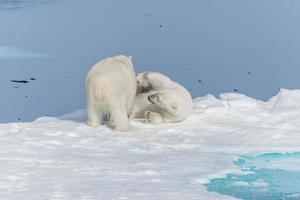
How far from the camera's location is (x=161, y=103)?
22.0 feet

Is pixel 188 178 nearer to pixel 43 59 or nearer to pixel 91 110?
pixel 91 110

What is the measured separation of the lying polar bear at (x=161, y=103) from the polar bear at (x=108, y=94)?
25 centimetres

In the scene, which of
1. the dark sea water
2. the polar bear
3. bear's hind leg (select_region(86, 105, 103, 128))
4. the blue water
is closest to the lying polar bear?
the polar bear

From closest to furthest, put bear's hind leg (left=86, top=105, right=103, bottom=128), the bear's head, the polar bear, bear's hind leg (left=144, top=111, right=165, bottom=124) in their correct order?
the polar bear < bear's hind leg (left=86, top=105, right=103, bottom=128) < bear's hind leg (left=144, top=111, right=165, bottom=124) < the bear's head

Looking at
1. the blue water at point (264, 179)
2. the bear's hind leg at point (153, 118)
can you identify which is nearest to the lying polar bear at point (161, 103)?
the bear's hind leg at point (153, 118)

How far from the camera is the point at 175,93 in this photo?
6.77 m

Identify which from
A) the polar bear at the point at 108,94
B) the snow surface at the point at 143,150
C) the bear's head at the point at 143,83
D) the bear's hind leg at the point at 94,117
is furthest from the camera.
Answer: the bear's head at the point at 143,83

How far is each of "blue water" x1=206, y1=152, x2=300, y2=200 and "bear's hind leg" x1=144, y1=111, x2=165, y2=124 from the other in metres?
1.18

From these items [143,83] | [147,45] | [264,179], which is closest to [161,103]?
[143,83]

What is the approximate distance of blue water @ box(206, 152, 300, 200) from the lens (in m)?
4.82

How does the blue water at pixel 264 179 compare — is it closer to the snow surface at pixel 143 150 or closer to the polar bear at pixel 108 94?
the snow surface at pixel 143 150

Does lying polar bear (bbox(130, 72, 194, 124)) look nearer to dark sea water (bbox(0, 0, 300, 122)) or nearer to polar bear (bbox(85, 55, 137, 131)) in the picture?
polar bear (bbox(85, 55, 137, 131))

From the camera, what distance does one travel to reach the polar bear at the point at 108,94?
250 inches

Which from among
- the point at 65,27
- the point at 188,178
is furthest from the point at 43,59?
the point at 188,178
